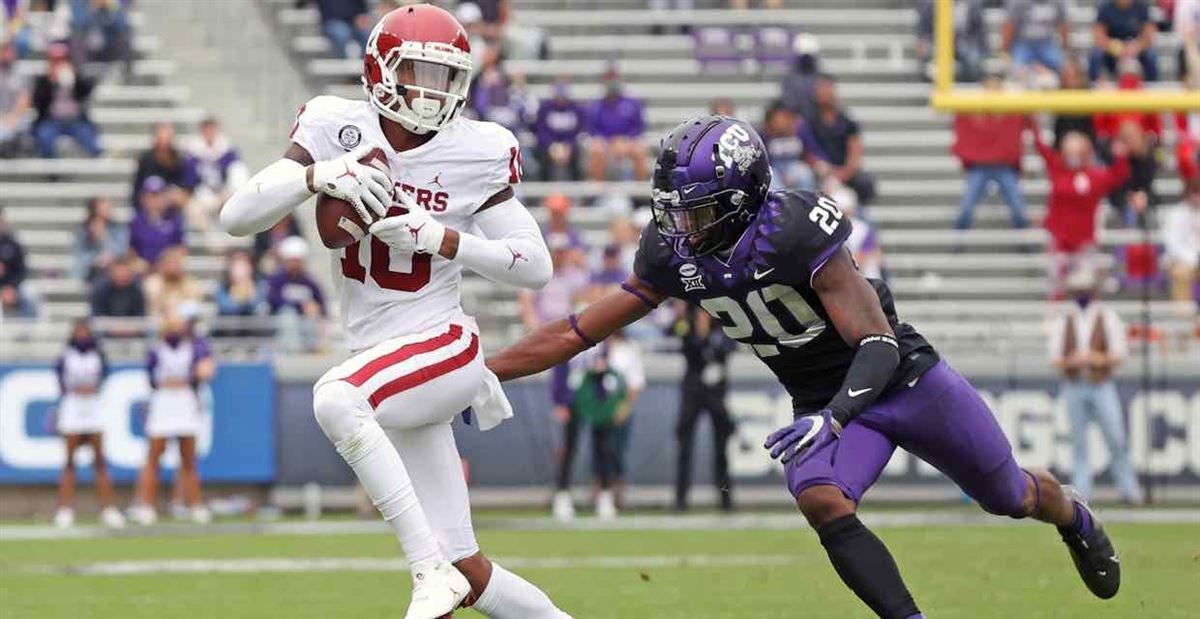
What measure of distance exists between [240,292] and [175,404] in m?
1.69

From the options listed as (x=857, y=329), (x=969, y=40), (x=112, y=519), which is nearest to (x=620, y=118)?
(x=969, y=40)

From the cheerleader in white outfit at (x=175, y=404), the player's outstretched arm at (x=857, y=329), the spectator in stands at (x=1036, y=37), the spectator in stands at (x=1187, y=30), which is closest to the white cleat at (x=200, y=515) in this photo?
the cheerleader in white outfit at (x=175, y=404)

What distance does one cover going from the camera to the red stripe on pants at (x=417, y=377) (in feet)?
19.6

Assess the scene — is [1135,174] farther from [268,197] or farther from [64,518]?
[268,197]

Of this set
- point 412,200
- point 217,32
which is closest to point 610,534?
point 412,200

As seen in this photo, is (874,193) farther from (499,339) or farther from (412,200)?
(412,200)

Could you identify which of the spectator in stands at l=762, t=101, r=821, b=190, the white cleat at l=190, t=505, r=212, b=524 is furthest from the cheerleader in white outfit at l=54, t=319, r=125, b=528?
the spectator in stands at l=762, t=101, r=821, b=190

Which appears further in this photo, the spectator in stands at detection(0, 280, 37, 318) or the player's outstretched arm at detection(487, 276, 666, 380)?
the spectator in stands at detection(0, 280, 37, 318)

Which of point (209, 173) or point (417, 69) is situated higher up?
point (417, 69)

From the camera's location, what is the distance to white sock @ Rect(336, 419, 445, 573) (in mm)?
5902

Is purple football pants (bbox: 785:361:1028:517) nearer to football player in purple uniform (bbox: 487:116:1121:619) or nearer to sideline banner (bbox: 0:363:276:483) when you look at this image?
football player in purple uniform (bbox: 487:116:1121:619)

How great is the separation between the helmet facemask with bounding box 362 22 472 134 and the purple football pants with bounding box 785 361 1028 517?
4.89 ft

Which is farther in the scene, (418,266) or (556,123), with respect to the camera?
(556,123)

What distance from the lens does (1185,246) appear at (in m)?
15.8
